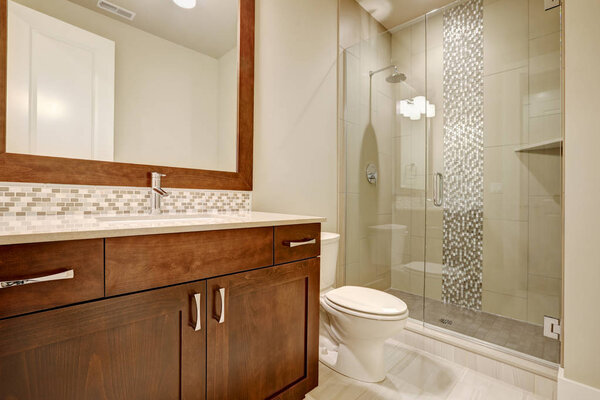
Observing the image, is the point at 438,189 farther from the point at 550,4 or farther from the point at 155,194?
the point at 155,194

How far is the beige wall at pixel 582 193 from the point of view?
1.27m

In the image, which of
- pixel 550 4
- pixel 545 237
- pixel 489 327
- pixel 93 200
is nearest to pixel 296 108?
pixel 93 200

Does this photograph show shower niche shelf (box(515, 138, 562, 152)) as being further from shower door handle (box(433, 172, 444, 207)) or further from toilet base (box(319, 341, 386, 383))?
toilet base (box(319, 341, 386, 383))

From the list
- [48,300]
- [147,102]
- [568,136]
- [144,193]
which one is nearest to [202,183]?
[144,193]

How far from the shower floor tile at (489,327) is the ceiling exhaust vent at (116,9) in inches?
92.6

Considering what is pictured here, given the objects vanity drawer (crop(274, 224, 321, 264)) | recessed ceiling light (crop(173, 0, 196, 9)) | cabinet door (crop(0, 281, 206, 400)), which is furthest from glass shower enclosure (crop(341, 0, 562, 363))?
cabinet door (crop(0, 281, 206, 400))

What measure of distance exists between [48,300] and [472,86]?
8.31ft

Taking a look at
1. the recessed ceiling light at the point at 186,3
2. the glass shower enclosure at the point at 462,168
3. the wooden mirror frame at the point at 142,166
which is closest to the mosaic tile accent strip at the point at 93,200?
the wooden mirror frame at the point at 142,166

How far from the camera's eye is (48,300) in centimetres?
67

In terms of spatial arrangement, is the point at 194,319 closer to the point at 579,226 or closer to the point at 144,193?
the point at 144,193

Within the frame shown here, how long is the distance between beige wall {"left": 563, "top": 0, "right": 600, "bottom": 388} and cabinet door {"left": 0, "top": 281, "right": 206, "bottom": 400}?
5.25 feet

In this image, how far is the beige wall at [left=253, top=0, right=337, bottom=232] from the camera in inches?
66.8

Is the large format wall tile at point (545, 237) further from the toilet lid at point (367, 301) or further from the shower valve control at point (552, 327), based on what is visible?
the toilet lid at point (367, 301)

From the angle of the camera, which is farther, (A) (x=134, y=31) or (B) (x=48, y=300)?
(A) (x=134, y=31)
